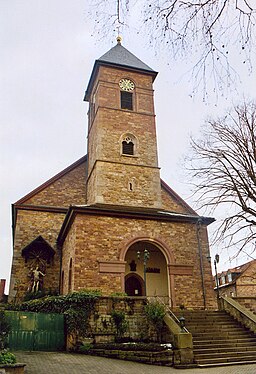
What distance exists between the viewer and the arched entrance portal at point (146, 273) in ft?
64.4

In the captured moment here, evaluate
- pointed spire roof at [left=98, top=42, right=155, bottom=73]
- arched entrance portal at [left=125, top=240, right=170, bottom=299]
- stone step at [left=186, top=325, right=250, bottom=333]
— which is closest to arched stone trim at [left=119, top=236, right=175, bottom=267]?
arched entrance portal at [left=125, top=240, right=170, bottom=299]

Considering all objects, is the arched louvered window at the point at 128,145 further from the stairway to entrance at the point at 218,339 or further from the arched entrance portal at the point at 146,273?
the stairway to entrance at the point at 218,339

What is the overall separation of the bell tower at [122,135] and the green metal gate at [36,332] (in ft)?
25.9

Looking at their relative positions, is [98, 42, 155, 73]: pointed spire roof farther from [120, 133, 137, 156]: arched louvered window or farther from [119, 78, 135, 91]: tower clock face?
[120, 133, 137, 156]: arched louvered window

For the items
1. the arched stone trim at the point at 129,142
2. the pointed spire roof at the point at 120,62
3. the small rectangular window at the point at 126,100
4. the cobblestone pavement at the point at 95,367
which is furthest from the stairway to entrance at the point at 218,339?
the pointed spire roof at the point at 120,62

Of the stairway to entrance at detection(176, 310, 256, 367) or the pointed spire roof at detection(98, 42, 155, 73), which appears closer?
the stairway to entrance at detection(176, 310, 256, 367)

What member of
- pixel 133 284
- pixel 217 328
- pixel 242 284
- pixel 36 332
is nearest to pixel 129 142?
pixel 133 284

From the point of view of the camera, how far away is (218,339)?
43.3 ft

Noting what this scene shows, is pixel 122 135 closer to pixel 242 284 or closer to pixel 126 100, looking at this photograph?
pixel 126 100

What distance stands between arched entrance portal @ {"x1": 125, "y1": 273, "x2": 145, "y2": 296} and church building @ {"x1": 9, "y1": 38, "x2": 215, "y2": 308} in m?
0.05

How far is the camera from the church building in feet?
55.5

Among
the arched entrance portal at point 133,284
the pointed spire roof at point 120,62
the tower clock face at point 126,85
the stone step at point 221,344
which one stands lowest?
the stone step at point 221,344

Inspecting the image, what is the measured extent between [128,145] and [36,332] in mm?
13031

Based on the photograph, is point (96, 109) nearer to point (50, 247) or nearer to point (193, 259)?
point (50, 247)
